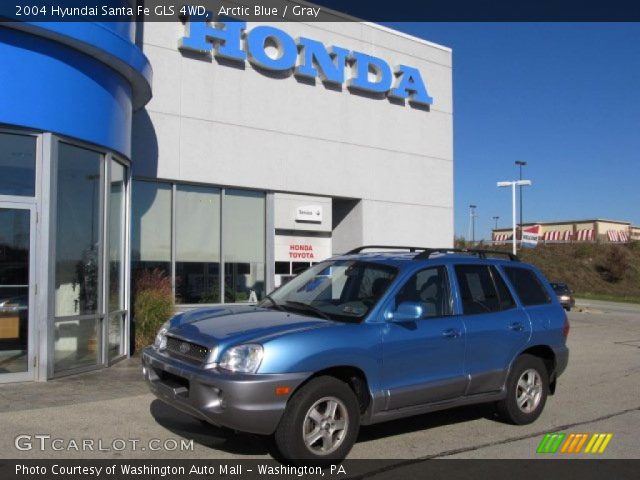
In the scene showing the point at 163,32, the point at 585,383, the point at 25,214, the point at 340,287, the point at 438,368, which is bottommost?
the point at 585,383

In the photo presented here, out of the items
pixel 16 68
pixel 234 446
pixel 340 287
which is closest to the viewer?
pixel 234 446

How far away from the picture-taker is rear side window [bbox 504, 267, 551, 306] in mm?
7552

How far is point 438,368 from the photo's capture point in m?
6.30

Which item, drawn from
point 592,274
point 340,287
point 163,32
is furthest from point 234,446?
point 592,274

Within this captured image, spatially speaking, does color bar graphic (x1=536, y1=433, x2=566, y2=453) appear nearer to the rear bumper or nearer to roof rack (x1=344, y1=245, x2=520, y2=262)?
the rear bumper

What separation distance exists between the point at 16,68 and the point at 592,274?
52989mm

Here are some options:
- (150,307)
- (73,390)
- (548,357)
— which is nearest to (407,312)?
(548,357)

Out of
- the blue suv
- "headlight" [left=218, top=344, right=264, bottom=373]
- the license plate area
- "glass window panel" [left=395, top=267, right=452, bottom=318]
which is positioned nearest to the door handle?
the blue suv

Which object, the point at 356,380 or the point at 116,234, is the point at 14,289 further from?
the point at 356,380

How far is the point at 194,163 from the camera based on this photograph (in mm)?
13797

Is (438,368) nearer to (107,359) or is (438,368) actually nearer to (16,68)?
(107,359)

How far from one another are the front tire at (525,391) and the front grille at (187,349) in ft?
11.1

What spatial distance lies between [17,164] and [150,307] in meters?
3.65

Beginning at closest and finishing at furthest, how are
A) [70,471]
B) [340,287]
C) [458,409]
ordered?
[70,471] → [340,287] → [458,409]
